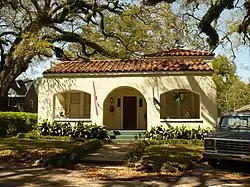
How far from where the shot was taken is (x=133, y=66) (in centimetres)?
2103

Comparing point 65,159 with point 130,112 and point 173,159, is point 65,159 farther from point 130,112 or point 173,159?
point 130,112

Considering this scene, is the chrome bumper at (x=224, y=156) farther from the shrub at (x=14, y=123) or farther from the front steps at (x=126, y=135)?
the shrub at (x=14, y=123)

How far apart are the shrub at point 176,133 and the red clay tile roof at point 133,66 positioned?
11.0ft

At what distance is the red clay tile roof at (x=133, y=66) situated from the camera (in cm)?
2006

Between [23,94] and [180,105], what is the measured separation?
35133mm

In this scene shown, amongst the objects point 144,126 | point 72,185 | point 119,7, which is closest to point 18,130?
point 144,126

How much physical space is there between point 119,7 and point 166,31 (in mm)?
4023

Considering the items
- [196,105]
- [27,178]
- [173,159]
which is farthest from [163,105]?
[27,178]

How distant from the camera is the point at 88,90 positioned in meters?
20.7

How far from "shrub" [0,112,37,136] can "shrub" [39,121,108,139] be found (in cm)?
207

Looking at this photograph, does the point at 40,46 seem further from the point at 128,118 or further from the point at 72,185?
the point at 72,185

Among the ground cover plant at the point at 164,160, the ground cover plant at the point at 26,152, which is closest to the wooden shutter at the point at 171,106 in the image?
the ground cover plant at the point at 164,160

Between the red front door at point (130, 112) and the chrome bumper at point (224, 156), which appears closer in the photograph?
the chrome bumper at point (224, 156)

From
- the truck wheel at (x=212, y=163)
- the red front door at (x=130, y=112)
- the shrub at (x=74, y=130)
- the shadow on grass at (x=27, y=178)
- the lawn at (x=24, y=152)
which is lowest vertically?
the shadow on grass at (x=27, y=178)
